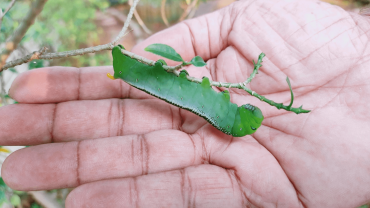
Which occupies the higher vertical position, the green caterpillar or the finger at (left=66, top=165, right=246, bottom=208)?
the green caterpillar

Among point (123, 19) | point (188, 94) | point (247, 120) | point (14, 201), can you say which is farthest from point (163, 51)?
point (123, 19)

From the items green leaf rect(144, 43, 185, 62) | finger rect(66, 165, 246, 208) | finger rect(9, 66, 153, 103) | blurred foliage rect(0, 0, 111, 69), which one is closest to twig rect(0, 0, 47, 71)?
finger rect(9, 66, 153, 103)

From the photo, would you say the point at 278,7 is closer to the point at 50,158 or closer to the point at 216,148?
the point at 216,148

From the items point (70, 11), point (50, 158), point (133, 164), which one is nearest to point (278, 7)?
point (133, 164)

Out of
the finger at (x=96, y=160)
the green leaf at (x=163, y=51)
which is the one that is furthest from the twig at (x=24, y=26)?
the finger at (x=96, y=160)

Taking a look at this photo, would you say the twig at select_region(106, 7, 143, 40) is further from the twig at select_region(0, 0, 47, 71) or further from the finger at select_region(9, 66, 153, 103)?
the twig at select_region(0, 0, 47, 71)

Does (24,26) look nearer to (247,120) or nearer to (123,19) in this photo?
(247,120)
